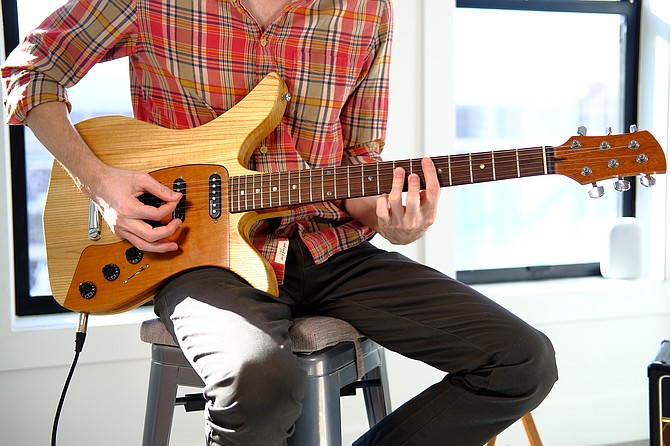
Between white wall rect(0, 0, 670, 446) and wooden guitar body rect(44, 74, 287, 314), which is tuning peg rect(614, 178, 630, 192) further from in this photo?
white wall rect(0, 0, 670, 446)

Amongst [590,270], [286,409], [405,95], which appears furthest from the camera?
[590,270]

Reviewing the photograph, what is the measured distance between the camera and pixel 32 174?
2027mm

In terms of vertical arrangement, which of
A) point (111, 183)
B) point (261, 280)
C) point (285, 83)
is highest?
point (285, 83)

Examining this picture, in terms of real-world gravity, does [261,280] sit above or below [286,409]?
above

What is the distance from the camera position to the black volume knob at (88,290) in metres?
1.33

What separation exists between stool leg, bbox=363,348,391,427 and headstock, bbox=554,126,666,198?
1.64ft

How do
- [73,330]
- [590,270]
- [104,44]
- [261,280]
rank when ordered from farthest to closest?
[590,270], [73,330], [104,44], [261,280]

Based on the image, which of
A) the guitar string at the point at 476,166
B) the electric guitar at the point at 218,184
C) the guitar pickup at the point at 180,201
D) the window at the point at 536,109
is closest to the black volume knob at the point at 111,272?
the electric guitar at the point at 218,184

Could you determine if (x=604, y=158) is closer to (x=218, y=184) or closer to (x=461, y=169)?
(x=461, y=169)

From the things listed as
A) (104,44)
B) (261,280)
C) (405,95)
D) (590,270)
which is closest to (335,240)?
(261,280)

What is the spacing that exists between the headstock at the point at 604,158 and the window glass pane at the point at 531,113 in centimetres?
120

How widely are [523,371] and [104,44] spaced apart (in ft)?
3.05

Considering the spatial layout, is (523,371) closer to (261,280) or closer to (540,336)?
(540,336)

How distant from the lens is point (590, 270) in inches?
101
